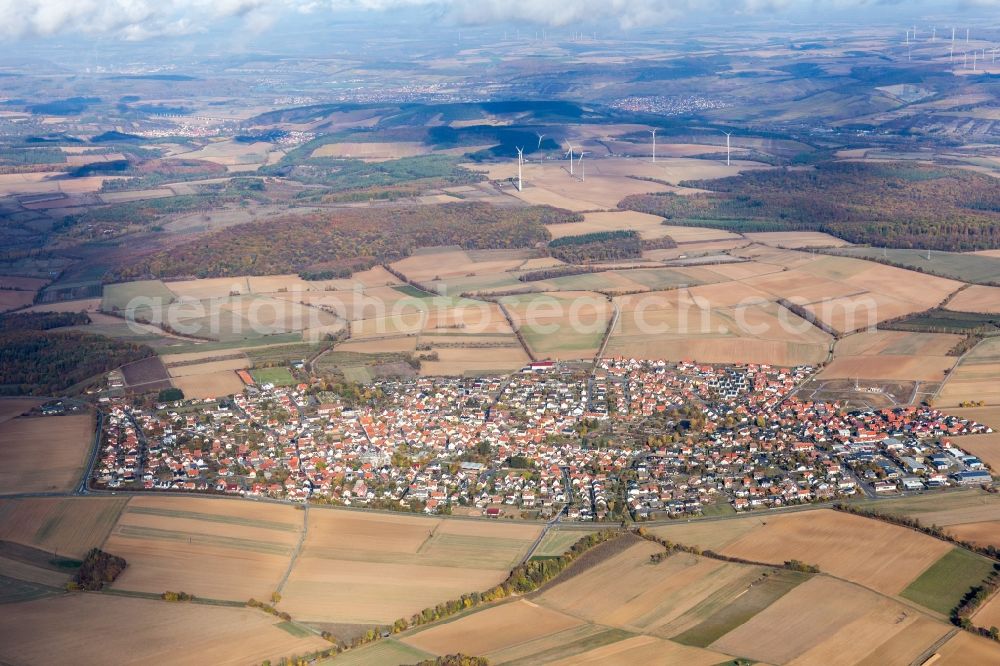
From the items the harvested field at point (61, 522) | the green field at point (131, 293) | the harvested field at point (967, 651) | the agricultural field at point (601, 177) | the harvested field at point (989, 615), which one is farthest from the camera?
the agricultural field at point (601, 177)

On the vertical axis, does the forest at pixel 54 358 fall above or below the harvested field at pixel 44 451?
above

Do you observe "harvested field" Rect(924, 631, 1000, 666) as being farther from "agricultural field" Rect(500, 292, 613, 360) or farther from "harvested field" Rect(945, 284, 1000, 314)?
"harvested field" Rect(945, 284, 1000, 314)

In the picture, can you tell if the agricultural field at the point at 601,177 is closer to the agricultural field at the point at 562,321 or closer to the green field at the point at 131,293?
the agricultural field at the point at 562,321

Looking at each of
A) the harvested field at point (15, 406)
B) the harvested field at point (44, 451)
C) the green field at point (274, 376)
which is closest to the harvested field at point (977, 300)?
the green field at point (274, 376)

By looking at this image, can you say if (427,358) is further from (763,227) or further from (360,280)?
(763,227)

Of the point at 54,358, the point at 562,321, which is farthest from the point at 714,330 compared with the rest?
the point at 54,358

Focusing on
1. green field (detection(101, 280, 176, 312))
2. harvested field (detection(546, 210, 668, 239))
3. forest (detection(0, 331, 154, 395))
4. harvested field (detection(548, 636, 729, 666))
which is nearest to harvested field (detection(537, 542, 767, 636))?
harvested field (detection(548, 636, 729, 666))

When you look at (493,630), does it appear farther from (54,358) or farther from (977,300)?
(977,300)

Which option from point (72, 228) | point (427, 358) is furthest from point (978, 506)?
point (72, 228)
